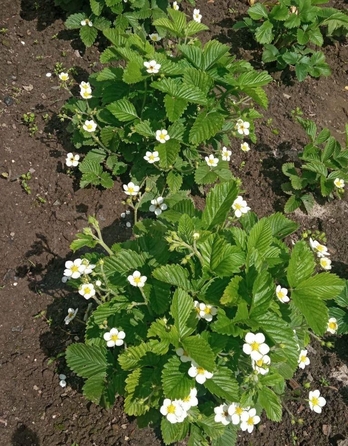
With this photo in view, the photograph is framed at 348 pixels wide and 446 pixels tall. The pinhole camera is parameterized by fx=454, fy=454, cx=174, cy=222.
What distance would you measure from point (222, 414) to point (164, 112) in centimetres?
181

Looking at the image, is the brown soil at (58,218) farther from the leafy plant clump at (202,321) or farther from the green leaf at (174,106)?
the green leaf at (174,106)

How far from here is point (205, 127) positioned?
2.72 meters

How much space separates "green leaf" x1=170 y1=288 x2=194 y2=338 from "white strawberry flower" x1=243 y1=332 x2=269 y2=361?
9.0 inches

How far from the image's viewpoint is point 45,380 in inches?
94.2

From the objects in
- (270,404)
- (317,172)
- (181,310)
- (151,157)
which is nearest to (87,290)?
(181,310)

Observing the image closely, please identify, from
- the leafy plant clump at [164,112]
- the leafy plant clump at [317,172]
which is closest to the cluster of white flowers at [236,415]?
the leafy plant clump at [164,112]

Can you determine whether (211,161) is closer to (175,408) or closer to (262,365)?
(262,365)

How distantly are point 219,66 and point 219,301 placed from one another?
162cm

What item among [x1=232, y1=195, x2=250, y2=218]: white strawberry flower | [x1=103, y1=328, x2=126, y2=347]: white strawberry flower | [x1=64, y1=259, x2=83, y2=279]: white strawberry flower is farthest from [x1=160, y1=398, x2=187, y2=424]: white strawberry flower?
[x1=232, y1=195, x2=250, y2=218]: white strawberry flower

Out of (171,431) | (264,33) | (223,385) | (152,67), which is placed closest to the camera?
(223,385)

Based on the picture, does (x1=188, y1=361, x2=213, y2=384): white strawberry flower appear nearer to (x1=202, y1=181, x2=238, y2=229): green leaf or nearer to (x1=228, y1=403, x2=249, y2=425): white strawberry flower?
(x1=228, y1=403, x2=249, y2=425): white strawberry flower

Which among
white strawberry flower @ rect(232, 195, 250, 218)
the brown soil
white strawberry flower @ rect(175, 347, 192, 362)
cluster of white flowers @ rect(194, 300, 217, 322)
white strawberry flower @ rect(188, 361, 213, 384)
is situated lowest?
the brown soil

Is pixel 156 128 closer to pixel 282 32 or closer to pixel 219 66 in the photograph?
pixel 219 66

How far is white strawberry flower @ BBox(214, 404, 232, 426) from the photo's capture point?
1.83 m
